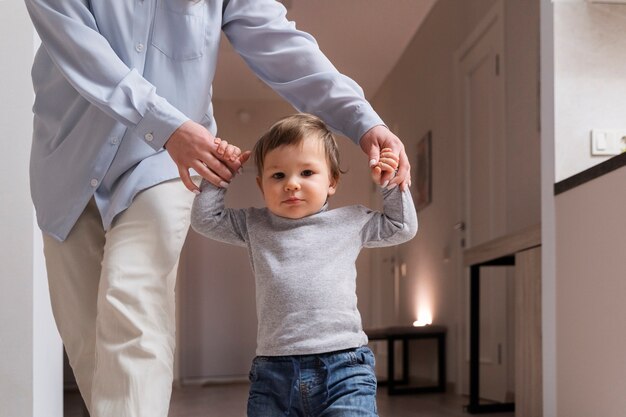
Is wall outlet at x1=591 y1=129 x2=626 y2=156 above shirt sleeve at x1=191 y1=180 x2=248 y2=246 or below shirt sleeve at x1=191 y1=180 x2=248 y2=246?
above

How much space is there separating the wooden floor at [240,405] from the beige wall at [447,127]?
2.06ft

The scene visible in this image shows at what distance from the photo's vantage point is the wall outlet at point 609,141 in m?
3.28

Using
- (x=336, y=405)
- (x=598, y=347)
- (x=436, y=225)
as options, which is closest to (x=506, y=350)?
(x=436, y=225)

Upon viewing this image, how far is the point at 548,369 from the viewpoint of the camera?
3.43m

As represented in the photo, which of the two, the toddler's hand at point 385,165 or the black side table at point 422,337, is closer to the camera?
the toddler's hand at point 385,165

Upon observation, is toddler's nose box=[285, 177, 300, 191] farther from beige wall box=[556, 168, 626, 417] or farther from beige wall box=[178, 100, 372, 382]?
beige wall box=[178, 100, 372, 382]

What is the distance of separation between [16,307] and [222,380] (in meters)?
6.38

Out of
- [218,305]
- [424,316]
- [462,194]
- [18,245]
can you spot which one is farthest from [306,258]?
[218,305]

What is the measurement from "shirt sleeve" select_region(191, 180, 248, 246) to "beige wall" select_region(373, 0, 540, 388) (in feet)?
11.7

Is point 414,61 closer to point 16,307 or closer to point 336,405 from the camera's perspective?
point 16,307

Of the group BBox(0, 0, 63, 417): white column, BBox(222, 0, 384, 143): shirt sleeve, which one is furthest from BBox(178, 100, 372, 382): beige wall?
BBox(222, 0, 384, 143): shirt sleeve

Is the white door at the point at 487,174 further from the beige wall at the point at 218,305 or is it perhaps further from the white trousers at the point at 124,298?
the white trousers at the point at 124,298

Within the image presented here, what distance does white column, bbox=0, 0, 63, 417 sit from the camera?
2879 millimetres

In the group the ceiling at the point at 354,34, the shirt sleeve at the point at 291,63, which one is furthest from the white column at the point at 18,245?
the ceiling at the point at 354,34
